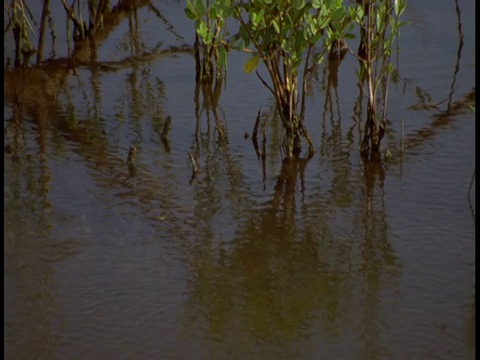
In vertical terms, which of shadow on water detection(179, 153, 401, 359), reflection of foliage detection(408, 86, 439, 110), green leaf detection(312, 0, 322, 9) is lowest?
shadow on water detection(179, 153, 401, 359)

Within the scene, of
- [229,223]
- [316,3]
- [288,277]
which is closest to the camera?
[288,277]

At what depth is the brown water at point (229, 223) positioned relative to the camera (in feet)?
12.0

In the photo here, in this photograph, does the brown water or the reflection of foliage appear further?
the reflection of foliage

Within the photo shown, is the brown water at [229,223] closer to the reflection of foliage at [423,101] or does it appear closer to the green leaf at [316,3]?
the reflection of foliage at [423,101]

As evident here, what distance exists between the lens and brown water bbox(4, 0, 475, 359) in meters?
3.64

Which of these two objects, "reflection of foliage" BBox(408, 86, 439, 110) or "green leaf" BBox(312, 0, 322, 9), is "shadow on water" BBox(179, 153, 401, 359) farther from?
"reflection of foliage" BBox(408, 86, 439, 110)

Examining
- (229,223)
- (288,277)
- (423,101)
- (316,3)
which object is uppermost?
(316,3)

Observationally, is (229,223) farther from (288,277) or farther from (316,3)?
(316,3)

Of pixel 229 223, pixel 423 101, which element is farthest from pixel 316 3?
pixel 423 101

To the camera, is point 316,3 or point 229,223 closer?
point 229,223

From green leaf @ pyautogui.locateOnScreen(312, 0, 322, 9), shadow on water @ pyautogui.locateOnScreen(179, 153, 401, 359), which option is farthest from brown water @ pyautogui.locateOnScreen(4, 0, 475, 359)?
green leaf @ pyautogui.locateOnScreen(312, 0, 322, 9)

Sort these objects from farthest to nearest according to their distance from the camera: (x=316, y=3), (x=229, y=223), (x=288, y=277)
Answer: (x=316, y=3)
(x=229, y=223)
(x=288, y=277)

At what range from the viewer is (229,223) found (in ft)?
14.9

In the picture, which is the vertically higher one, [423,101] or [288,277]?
[423,101]
